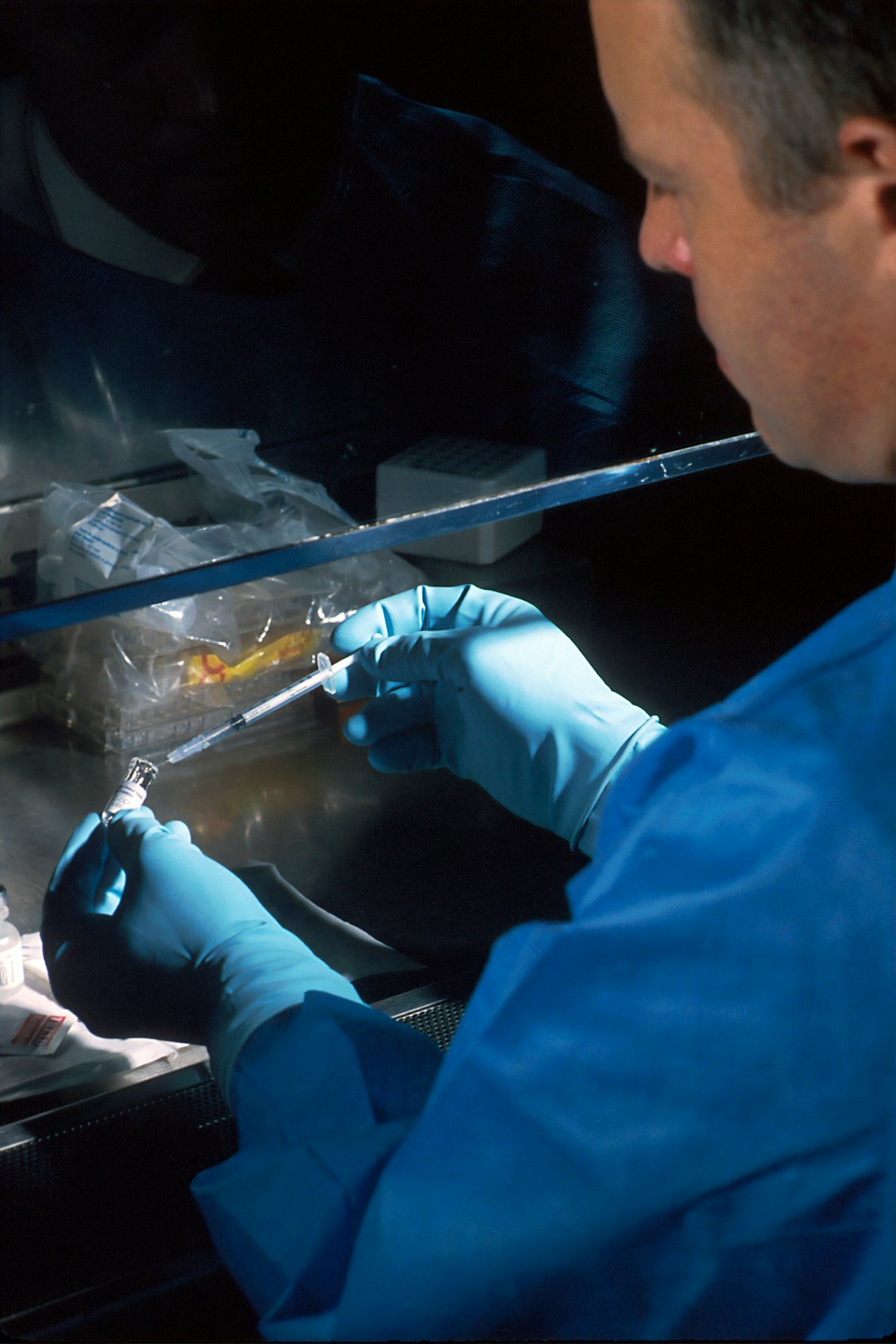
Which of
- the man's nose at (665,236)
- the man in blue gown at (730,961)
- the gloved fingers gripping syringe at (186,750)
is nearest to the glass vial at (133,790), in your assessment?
the gloved fingers gripping syringe at (186,750)

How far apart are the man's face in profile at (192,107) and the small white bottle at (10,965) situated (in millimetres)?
788

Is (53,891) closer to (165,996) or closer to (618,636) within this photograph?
(165,996)

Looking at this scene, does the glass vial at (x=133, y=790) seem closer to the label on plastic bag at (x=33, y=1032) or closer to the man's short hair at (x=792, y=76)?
the label on plastic bag at (x=33, y=1032)

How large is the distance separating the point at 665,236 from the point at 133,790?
2.47ft

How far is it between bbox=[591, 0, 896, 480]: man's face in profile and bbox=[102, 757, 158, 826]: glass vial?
75 centimetres

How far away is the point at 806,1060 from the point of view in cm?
59

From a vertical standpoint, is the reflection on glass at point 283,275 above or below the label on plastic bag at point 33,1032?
above

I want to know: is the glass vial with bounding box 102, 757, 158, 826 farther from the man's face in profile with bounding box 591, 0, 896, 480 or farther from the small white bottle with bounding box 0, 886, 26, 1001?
the man's face in profile with bounding box 591, 0, 896, 480

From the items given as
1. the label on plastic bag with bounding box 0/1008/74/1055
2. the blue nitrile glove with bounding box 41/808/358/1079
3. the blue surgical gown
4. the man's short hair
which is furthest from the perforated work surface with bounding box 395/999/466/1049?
the man's short hair

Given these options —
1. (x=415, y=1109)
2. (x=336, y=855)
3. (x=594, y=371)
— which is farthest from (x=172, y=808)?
(x=594, y=371)

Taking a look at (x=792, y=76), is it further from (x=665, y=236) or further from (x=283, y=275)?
(x=283, y=275)

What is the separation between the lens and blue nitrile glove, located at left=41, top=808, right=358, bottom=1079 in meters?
0.97

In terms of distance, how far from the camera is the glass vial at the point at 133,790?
3.89 ft

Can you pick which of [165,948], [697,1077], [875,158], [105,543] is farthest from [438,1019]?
[875,158]
